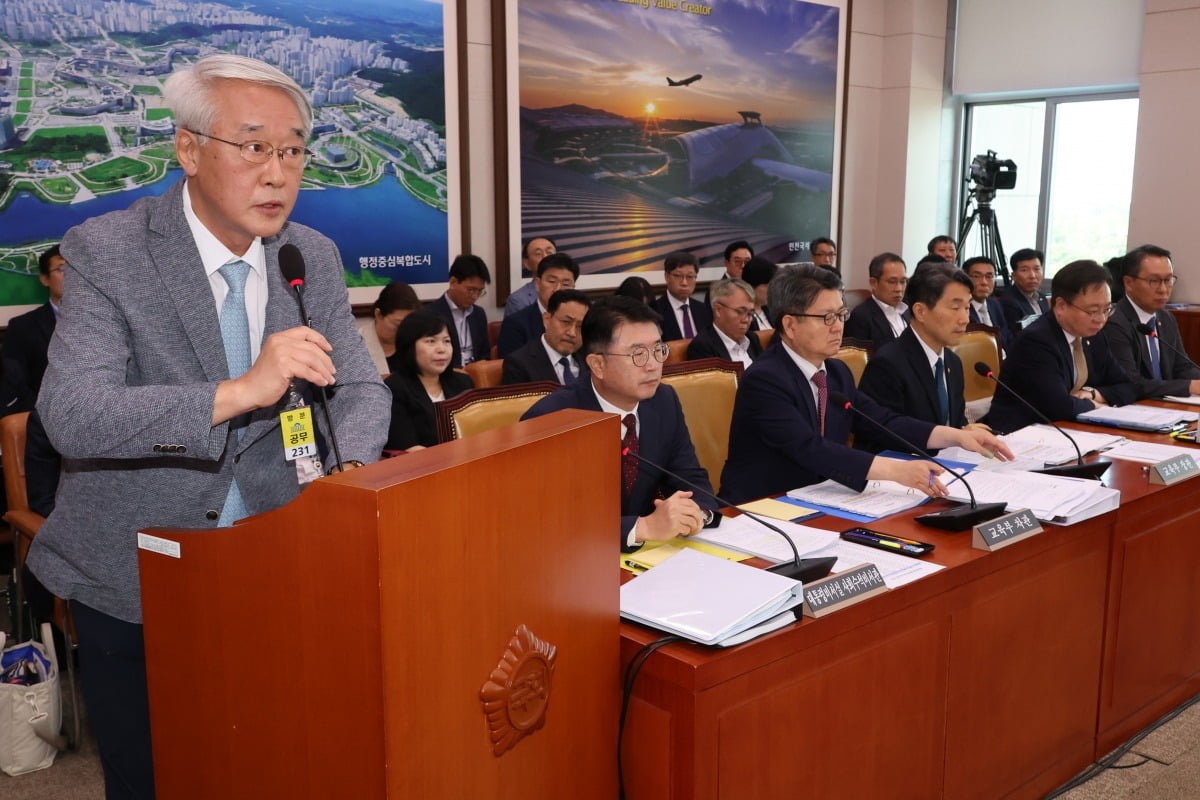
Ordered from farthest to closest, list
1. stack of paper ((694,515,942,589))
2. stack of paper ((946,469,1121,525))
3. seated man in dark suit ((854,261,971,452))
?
seated man in dark suit ((854,261,971,452)) < stack of paper ((946,469,1121,525)) < stack of paper ((694,515,942,589))

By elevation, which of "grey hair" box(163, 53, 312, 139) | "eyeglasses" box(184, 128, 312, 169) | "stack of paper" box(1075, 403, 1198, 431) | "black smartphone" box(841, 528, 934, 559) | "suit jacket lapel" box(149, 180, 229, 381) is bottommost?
"stack of paper" box(1075, 403, 1198, 431)

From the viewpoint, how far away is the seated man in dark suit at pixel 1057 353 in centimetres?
355

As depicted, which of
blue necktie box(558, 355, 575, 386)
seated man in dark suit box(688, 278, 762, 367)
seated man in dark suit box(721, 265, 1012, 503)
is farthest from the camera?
seated man in dark suit box(688, 278, 762, 367)

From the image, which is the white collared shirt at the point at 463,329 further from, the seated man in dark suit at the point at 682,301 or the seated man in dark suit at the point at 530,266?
the seated man in dark suit at the point at 682,301

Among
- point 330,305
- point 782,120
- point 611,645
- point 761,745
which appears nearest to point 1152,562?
point 761,745

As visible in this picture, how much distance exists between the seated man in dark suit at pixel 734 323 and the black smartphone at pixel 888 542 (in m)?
2.62

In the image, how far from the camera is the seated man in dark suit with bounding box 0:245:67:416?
164 inches

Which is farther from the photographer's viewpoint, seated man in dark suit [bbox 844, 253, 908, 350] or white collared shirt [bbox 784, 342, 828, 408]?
seated man in dark suit [bbox 844, 253, 908, 350]

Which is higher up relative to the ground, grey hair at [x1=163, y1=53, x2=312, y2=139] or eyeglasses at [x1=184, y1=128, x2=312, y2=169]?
grey hair at [x1=163, y1=53, x2=312, y2=139]

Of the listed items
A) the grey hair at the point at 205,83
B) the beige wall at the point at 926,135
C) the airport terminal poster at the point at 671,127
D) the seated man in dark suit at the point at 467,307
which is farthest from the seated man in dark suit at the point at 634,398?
the beige wall at the point at 926,135

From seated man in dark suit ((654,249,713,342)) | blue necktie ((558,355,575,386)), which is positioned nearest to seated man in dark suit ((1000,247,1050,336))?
seated man in dark suit ((654,249,713,342))

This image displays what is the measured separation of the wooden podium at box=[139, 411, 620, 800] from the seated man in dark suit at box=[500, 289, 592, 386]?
2.90m

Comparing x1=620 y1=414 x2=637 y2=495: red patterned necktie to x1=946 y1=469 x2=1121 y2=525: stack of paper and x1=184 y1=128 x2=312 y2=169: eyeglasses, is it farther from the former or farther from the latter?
x1=184 y1=128 x2=312 y2=169: eyeglasses

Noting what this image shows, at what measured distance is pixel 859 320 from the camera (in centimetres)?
569
